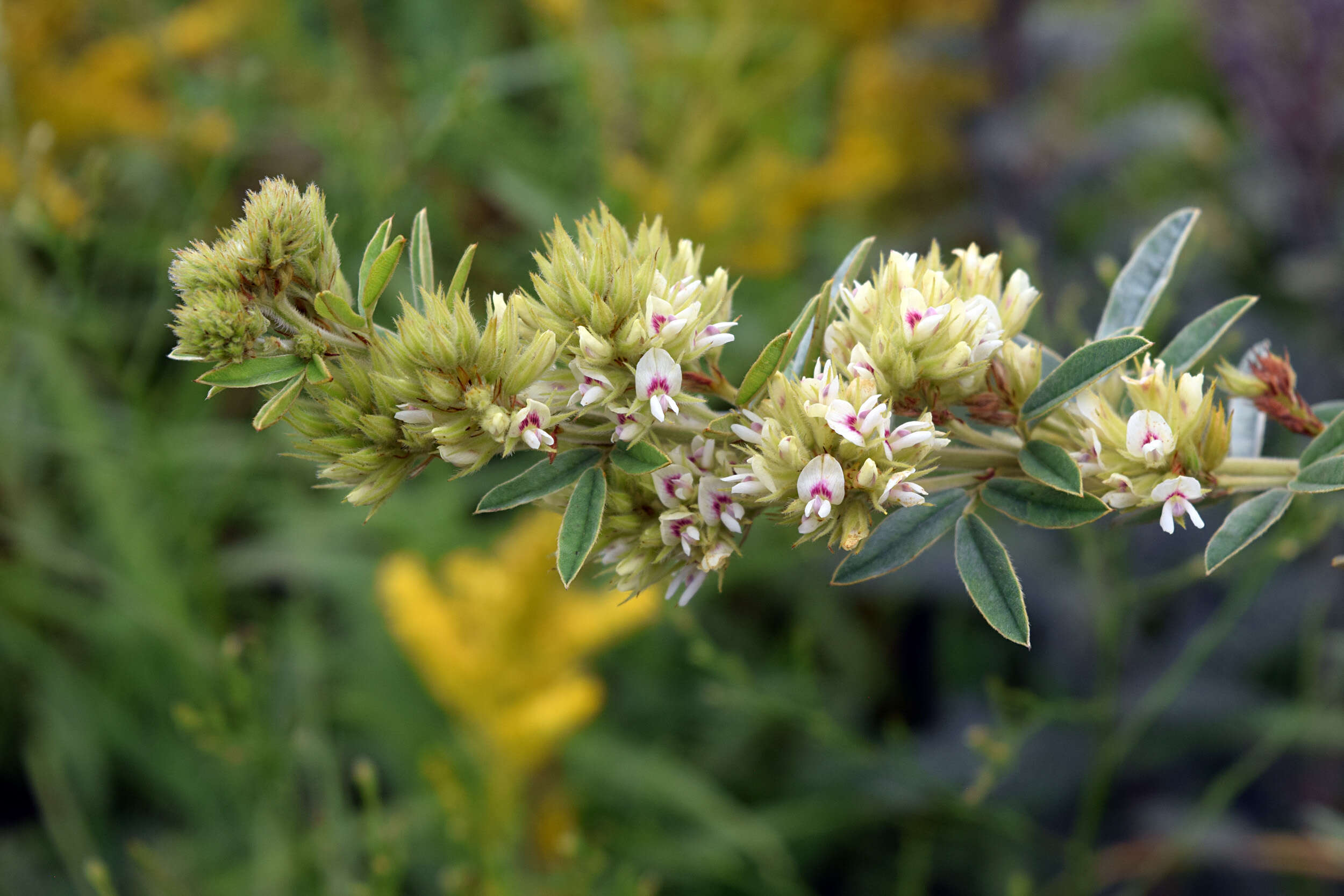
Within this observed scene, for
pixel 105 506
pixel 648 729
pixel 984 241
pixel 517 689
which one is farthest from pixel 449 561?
pixel 984 241

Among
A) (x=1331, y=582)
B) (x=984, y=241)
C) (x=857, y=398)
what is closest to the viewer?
(x=857, y=398)

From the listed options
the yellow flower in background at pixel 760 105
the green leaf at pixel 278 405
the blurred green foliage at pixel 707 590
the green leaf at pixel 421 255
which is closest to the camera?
the green leaf at pixel 278 405

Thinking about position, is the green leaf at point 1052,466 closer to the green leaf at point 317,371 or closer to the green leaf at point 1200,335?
the green leaf at point 1200,335

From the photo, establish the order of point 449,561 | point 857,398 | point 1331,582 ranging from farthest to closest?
point 449,561 → point 1331,582 → point 857,398

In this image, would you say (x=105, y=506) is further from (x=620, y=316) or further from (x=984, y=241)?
(x=984, y=241)

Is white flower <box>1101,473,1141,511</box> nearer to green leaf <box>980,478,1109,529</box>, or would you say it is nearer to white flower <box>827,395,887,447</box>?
green leaf <box>980,478,1109,529</box>

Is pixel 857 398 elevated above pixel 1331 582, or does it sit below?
above

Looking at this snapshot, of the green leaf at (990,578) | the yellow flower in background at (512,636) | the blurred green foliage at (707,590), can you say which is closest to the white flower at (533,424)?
the green leaf at (990,578)
